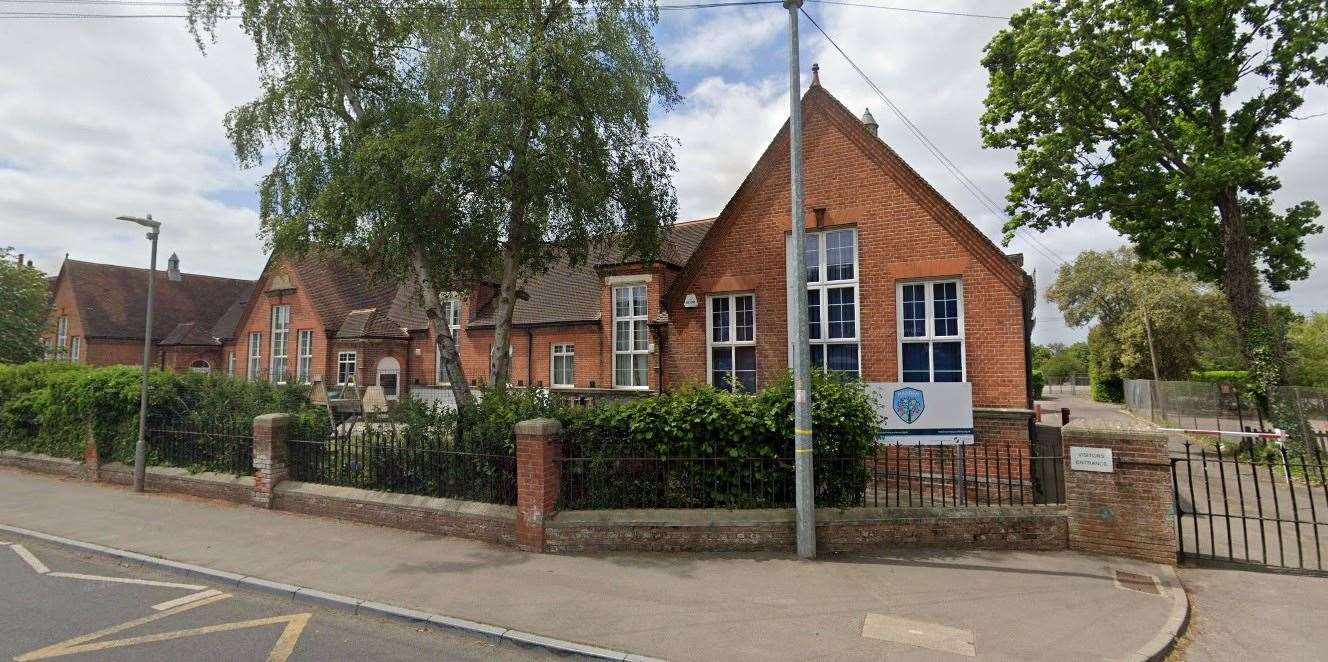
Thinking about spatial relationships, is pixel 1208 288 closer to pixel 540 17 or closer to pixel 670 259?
pixel 670 259

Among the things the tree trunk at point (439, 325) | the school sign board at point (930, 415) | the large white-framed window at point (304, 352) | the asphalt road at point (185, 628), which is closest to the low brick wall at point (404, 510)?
the asphalt road at point (185, 628)

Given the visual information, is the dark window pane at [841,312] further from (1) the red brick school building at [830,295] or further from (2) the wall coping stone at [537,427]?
(2) the wall coping stone at [537,427]

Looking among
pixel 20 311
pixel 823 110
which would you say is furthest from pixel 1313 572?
pixel 20 311

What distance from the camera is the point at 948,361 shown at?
1239 cm

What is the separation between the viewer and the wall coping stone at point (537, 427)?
308 inches

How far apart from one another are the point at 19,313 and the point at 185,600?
33.1 m

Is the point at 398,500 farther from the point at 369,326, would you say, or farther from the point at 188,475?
the point at 369,326

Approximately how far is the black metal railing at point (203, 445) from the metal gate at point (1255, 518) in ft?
45.4

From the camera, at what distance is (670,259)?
1870 cm

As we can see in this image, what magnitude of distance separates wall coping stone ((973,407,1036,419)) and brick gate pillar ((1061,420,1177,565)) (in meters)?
3.70

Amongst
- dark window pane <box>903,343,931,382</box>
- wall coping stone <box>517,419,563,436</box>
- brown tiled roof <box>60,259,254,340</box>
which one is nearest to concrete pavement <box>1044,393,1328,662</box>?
dark window pane <box>903,343,931,382</box>

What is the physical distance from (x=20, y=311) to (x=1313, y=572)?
42.6 metres

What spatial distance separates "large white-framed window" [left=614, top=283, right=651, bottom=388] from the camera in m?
19.5

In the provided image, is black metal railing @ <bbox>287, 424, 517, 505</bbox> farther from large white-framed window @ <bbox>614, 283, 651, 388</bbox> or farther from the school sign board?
large white-framed window @ <bbox>614, 283, 651, 388</bbox>
